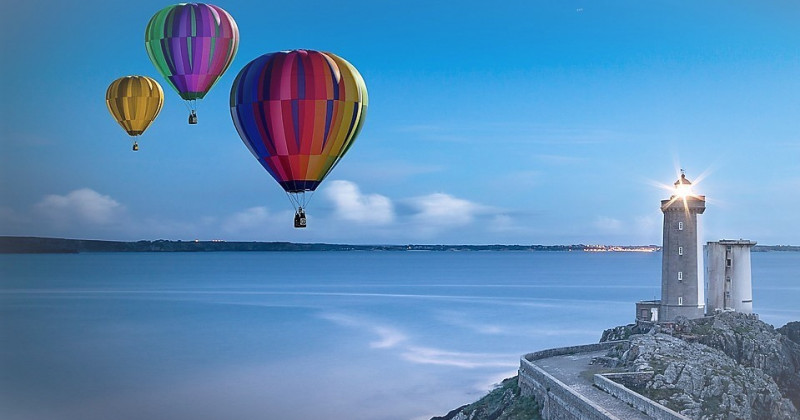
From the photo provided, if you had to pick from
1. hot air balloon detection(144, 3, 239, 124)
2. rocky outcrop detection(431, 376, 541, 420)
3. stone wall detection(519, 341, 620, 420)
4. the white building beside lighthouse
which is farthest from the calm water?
hot air balloon detection(144, 3, 239, 124)

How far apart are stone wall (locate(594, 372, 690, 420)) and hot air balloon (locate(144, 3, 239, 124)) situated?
1592 centimetres

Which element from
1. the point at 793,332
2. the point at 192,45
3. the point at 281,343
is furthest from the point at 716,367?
the point at 281,343

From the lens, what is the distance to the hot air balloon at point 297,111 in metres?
21.5

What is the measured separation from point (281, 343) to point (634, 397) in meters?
44.4

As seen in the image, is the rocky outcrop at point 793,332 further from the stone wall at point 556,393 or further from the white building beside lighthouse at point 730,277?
the stone wall at point 556,393

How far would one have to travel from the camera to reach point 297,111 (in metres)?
21.5

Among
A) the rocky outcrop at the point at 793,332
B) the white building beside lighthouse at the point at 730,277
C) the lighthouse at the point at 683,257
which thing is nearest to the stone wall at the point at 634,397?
the lighthouse at the point at 683,257

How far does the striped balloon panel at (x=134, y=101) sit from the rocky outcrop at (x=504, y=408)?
56.5ft

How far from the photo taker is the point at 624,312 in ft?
247

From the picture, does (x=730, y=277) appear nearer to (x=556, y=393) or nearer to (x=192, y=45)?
(x=556, y=393)

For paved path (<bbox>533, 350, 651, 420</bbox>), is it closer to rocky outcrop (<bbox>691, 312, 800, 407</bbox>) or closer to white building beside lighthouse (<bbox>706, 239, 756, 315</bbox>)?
rocky outcrop (<bbox>691, 312, 800, 407</bbox>)

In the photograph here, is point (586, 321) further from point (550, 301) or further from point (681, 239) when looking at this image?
point (681, 239)

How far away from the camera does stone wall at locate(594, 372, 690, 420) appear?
62.2ft

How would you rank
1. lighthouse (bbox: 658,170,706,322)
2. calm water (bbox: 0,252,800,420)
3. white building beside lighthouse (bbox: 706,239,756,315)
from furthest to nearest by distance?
calm water (bbox: 0,252,800,420) → white building beside lighthouse (bbox: 706,239,756,315) → lighthouse (bbox: 658,170,706,322)
